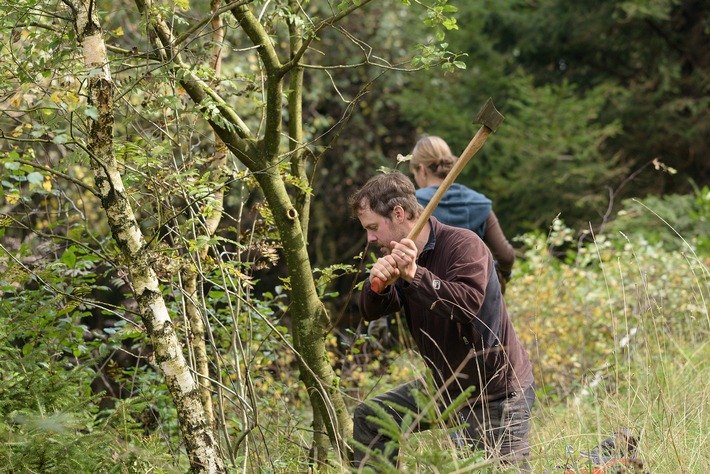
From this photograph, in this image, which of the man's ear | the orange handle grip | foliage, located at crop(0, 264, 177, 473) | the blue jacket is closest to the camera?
foliage, located at crop(0, 264, 177, 473)

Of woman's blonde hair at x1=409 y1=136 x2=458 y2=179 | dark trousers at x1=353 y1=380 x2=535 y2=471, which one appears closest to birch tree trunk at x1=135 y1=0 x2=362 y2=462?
dark trousers at x1=353 y1=380 x2=535 y2=471

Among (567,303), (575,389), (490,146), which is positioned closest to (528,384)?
(575,389)

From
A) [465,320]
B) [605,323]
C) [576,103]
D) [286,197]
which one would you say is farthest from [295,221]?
[576,103]

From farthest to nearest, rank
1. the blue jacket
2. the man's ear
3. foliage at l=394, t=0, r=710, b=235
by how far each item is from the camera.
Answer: foliage at l=394, t=0, r=710, b=235 → the blue jacket → the man's ear

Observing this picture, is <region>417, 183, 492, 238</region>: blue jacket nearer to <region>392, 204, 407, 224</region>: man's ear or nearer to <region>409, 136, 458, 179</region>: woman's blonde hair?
<region>409, 136, 458, 179</region>: woman's blonde hair

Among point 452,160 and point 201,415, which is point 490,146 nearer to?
point 452,160

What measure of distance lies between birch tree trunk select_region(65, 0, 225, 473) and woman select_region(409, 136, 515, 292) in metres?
2.20

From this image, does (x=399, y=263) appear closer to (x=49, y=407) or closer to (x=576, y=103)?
(x=49, y=407)

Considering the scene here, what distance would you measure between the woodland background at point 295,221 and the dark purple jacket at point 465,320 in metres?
0.21

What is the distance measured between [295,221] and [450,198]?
1.65 meters

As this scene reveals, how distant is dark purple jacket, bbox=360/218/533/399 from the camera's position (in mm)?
3199

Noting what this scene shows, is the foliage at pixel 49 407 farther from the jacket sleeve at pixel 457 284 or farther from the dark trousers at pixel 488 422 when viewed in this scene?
the jacket sleeve at pixel 457 284

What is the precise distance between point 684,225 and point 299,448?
6.61 metres

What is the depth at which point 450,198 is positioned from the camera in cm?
509
